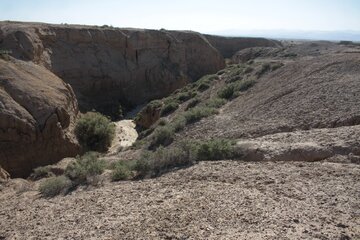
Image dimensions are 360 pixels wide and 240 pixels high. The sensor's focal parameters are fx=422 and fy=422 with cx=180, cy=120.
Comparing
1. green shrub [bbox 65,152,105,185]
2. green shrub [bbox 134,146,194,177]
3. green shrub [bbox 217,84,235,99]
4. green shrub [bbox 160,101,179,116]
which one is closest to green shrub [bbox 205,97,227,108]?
green shrub [bbox 217,84,235,99]

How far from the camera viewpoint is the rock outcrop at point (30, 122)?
1789 centimetres

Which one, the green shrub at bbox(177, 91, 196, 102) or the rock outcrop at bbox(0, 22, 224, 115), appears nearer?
the green shrub at bbox(177, 91, 196, 102)

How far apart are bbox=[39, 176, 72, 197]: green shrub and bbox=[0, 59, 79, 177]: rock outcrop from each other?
7.86 metres

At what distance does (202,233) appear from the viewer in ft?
22.5

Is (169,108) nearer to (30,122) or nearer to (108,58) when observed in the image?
(30,122)

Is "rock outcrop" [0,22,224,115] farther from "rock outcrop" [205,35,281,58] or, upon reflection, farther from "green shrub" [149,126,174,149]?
"rock outcrop" [205,35,281,58]

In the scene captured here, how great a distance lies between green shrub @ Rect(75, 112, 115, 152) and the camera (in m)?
21.4

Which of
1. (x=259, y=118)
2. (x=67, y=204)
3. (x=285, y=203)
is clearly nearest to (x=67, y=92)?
(x=259, y=118)

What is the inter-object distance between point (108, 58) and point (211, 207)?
30306 mm

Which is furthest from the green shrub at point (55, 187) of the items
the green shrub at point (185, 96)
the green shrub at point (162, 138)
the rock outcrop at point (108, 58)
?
the rock outcrop at point (108, 58)

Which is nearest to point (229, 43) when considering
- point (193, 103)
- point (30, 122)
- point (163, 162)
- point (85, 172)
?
point (193, 103)

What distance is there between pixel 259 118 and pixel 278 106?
1.16 metres

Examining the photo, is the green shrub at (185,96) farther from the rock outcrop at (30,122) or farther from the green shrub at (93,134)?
the rock outcrop at (30,122)

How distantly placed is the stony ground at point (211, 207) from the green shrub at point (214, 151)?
2.37 ft
